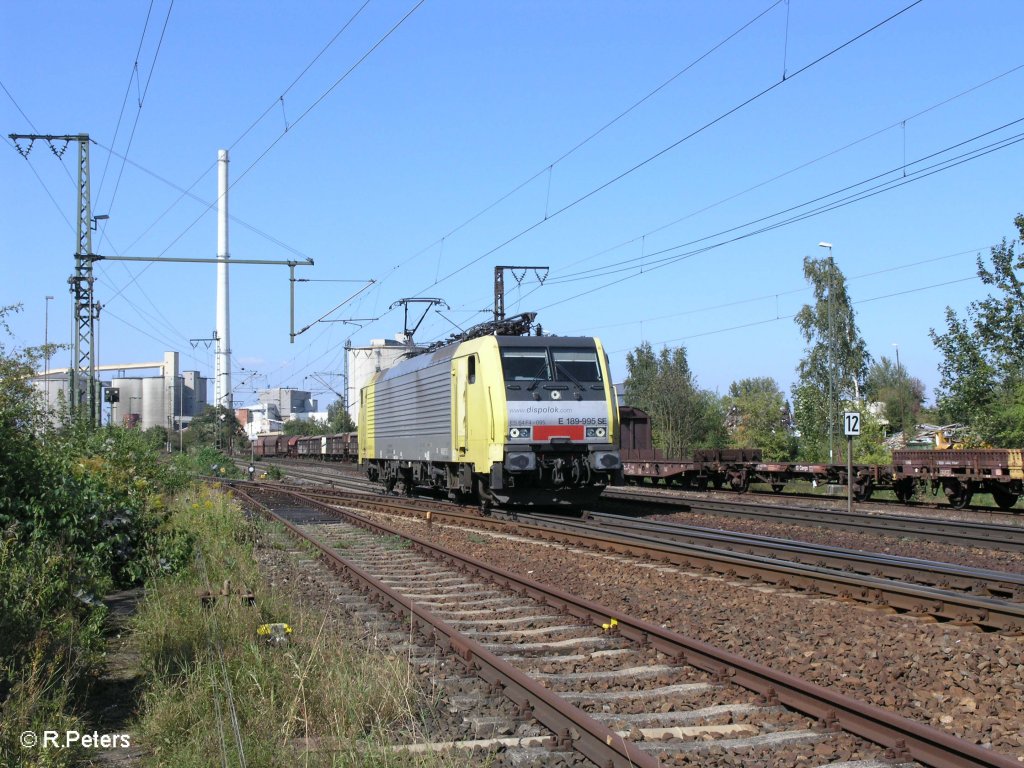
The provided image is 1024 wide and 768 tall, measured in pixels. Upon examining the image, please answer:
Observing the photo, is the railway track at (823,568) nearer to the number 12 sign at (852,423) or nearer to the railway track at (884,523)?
the railway track at (884,523)

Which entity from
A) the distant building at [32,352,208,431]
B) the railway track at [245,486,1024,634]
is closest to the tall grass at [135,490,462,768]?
the railway track at [245,486,1024,634]

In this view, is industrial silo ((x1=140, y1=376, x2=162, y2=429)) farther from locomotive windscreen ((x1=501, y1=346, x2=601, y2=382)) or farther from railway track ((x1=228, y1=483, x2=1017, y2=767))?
railway track ((x1=228, y1=483, x2=1017, y2=767))

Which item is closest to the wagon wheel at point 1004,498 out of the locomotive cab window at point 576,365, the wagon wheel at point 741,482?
the wagon wheel at point 741,482

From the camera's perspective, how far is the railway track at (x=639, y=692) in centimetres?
469

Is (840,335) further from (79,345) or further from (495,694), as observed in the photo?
(495,694)

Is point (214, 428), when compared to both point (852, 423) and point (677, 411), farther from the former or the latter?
point (852, 423)

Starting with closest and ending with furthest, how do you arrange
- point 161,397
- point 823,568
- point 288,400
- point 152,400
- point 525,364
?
point 823,568 → point 525,364 → point 161,397 → point 152,400 → point 288,400

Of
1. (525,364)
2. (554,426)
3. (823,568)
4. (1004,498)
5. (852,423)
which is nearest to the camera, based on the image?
(823,568)

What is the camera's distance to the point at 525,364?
55.5 feet

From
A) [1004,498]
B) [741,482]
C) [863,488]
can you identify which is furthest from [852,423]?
[741,482]

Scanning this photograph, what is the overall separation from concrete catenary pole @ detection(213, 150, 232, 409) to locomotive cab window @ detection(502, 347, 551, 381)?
1803 inches

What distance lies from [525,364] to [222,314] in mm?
48276

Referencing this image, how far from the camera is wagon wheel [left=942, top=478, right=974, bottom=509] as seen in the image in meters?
21.3

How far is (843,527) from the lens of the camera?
15516 mm
